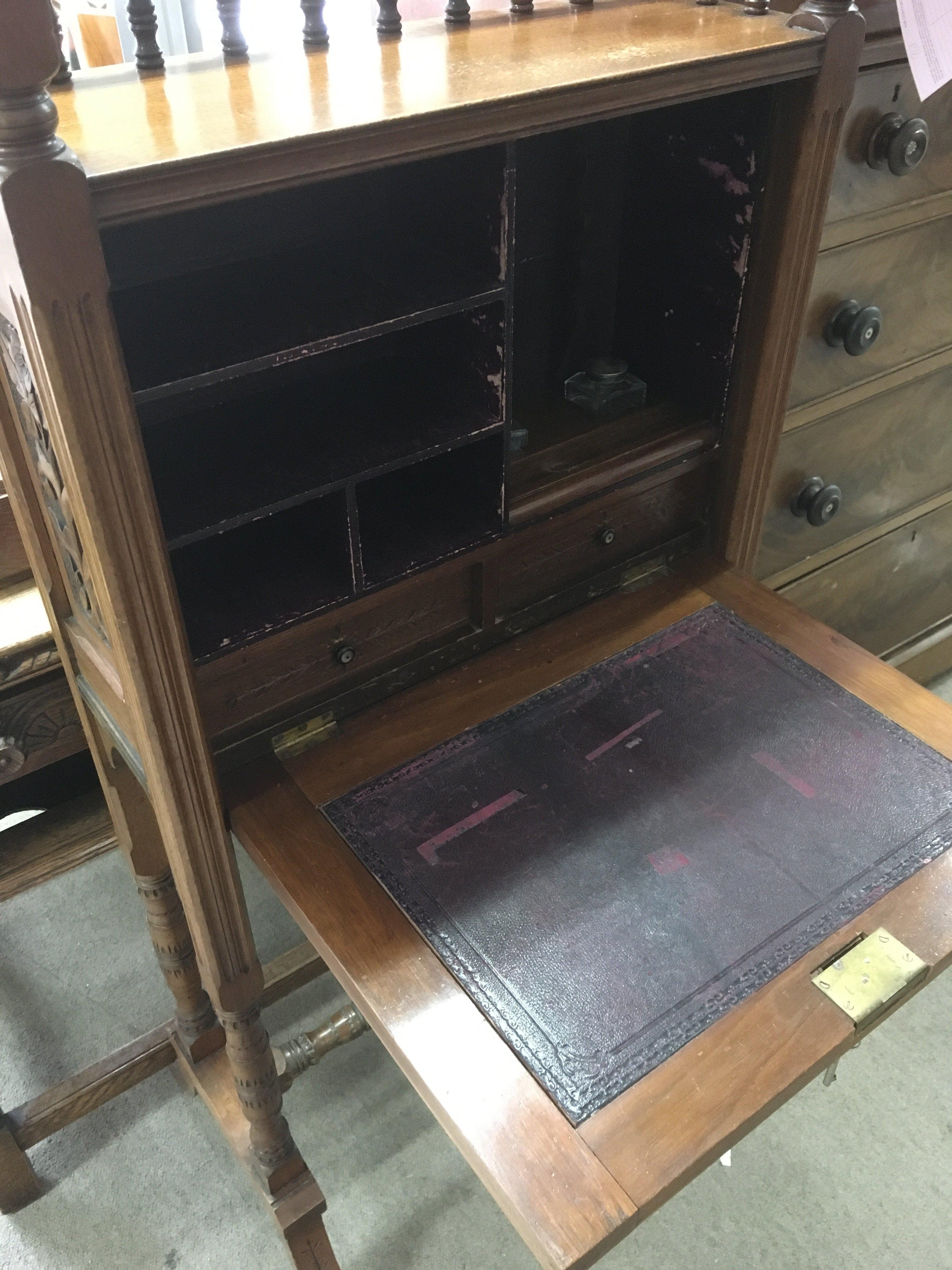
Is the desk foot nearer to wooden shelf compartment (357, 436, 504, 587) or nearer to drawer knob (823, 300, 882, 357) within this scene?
wooden shelf compartment (357, 436, 504, 587)

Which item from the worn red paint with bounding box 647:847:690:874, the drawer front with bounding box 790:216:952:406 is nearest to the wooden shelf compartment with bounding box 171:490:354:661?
the worn red paint with bounding box 647:847:690:874

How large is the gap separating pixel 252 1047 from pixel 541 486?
665 millimetres

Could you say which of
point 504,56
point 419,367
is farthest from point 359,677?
point 504,56

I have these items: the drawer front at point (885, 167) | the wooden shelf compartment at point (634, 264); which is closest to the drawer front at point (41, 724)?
the wooden shelf compartment at point (634, 264)

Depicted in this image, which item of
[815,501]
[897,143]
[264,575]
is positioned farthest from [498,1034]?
[897,143]

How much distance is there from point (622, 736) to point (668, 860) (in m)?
0.16

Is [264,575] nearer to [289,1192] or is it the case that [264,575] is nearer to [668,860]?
[668,860]

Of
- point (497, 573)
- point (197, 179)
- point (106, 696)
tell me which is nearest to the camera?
point (197, 179)

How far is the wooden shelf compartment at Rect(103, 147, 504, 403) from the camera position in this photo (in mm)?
775

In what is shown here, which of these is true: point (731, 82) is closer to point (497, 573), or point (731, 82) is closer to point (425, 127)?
point (425, 127)

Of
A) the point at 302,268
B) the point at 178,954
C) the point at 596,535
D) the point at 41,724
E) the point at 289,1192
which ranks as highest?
the point at 302,268

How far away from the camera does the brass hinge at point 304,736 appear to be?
0.98 meters

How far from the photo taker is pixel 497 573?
104 centimetres

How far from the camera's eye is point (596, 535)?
1.12m
